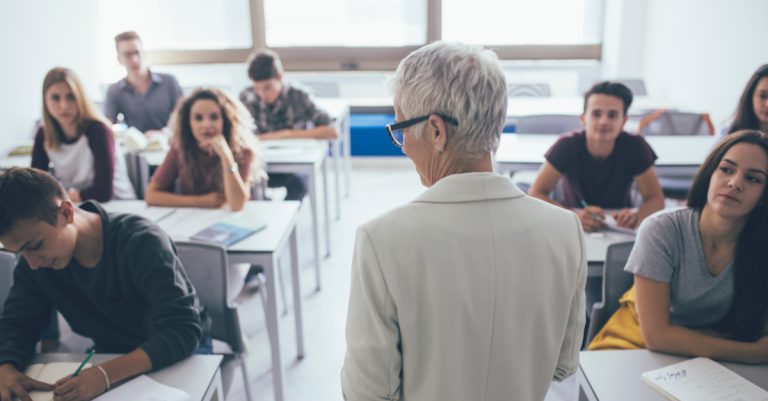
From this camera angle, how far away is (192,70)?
249 inches

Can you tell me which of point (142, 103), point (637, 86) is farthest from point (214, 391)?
point (637, 86)

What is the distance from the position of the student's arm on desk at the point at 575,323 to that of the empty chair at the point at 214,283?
1119 mm

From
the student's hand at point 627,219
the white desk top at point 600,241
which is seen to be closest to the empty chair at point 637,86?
the student's hand at point 627,219

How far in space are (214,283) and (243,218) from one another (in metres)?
0.61

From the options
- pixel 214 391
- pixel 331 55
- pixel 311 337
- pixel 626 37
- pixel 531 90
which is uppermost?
pixel 626 37

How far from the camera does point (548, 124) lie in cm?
373

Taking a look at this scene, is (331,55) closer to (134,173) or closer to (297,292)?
(134,173)

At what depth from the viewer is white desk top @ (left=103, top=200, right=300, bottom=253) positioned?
2197mm

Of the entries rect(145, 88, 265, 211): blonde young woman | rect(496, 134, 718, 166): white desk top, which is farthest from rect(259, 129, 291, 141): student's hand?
rect(496, 134, 718, 166): white desk top

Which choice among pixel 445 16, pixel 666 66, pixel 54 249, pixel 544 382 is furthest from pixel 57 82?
pixel 666 66

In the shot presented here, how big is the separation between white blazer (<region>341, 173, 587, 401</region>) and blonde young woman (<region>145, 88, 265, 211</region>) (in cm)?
177

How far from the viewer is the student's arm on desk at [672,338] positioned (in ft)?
4.74

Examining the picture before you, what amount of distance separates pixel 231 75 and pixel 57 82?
11.9ft

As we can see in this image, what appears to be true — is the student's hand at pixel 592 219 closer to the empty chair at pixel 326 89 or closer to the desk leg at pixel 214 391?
the desk leg at pixel 214 391
